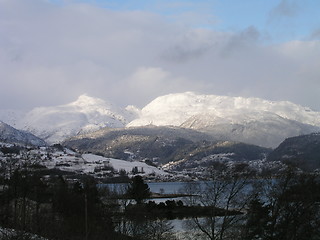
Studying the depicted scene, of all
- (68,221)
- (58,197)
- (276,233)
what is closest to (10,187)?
(68,221)

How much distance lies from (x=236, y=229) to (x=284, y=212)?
29.6 feet

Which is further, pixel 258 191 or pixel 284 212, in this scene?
pixel 258 191

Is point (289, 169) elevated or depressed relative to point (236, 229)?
elevated

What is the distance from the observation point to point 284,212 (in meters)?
Answer: 32.5

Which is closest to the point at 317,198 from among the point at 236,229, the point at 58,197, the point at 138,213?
the point at 236,229

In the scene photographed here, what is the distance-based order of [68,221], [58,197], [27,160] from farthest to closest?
[58,197]
[68,221]
[27,160]

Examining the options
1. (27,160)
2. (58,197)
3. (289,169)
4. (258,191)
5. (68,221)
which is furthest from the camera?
(58,197)

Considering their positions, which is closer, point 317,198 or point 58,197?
point 317,198

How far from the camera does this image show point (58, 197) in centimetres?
5472

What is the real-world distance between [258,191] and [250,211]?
2707 mm

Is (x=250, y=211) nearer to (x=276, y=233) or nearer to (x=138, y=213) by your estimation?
(x=276, y=233)

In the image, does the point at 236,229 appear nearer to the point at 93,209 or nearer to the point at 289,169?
the point at 289,169

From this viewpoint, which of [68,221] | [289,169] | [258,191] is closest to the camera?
[289,169]

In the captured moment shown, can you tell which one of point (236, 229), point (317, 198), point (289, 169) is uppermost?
point (289, 169)
